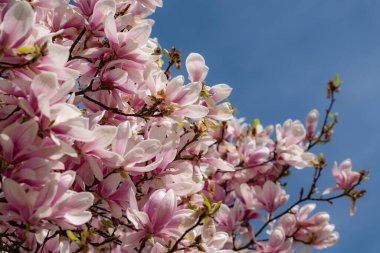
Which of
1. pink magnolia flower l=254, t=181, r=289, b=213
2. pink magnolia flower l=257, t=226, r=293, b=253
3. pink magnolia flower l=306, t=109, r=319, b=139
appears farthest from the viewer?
pink magnolia flower l=306, t=109, r=319, b=139

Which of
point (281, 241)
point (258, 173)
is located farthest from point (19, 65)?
point (258, 173)

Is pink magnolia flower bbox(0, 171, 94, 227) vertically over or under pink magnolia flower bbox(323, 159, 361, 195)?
under

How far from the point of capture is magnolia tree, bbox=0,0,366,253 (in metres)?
1.90

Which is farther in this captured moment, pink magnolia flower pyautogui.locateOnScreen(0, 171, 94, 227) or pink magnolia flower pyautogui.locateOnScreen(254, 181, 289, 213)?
pink magnolia flower pyautogui.locateOnScreen(254, 181, 289, 213)

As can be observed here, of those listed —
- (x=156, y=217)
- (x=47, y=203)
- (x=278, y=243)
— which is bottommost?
(x=47, y=203)

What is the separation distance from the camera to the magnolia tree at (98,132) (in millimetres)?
1900

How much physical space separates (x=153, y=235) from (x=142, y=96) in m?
0.80

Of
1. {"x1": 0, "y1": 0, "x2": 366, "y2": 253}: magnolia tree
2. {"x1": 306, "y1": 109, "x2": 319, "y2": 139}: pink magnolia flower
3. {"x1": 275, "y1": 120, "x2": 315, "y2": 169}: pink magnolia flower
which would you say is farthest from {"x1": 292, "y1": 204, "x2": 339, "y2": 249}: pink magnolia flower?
{"x1": 0, "y1": 0, "x2": 366, "y2": 253}: magnolia tree

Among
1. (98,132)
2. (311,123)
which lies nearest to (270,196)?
(311,123)

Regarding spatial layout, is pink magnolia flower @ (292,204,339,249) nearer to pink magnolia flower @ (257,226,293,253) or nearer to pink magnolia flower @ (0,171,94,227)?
pink magnolia flower @ (257,226,293,253)

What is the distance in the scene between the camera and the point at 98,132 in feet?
6.91

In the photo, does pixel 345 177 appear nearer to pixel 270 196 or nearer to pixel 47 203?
pixel 270 196

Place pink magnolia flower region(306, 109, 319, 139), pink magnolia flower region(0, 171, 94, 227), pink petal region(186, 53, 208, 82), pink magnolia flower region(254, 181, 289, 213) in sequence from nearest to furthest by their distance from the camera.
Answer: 1. pink magnolia flower region(0, 171, 94, 227)
2. pink petal region(186, 53, 208, 82)
3. pink magnolia flower region(254, 181, 289, 213)
4. pink magnolia flower region(306, 109, 319, 139)

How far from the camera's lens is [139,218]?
2.32 meters
